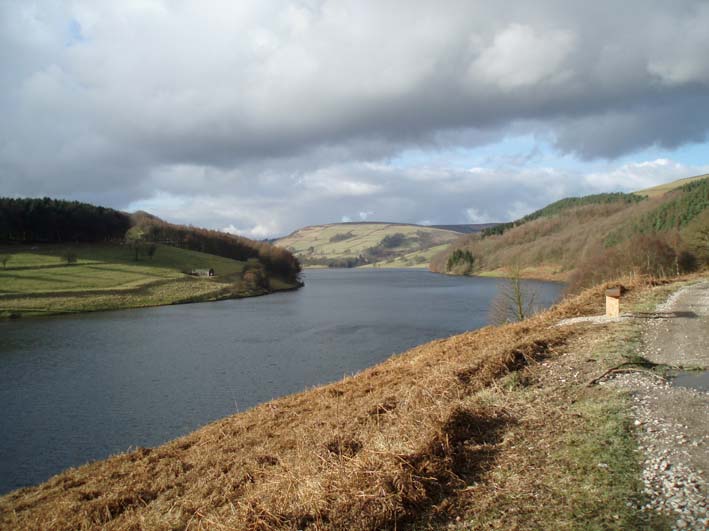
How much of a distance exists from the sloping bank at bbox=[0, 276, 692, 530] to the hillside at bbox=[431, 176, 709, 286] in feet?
96.2

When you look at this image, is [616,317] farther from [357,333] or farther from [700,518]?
[357,333]

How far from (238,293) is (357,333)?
4885 cm

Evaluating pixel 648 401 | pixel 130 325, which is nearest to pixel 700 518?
pixel 648 401

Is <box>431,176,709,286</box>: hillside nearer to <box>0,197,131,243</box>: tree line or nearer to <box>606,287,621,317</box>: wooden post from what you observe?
<box>606,287,621,317</box>: wooden post

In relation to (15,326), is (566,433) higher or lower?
higher

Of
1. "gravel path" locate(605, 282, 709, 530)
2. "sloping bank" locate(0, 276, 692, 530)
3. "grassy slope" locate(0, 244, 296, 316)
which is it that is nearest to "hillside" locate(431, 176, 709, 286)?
"gravel path" locate(605, 282, 709, 530)

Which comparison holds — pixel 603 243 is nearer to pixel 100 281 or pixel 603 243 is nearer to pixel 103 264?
pixel 100 281

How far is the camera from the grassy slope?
61.7 metres

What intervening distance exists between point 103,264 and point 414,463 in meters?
91.1

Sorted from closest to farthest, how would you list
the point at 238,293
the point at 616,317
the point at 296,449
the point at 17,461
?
the point at 296,449
the point at 616,317
the point at 17,461
the point at 238,293

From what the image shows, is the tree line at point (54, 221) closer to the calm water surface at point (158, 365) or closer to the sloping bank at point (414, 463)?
the calm water surface at point (158, 365)

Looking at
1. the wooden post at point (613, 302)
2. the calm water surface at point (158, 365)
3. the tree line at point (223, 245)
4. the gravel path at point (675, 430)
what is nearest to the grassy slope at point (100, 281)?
the calm water surface at point (158, 365)

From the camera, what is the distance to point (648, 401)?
23.8 ft

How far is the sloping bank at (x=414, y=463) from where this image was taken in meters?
4.98
